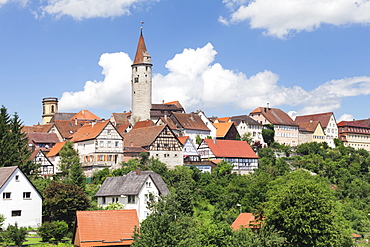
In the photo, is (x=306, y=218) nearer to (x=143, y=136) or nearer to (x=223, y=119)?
(x=143, y=136)

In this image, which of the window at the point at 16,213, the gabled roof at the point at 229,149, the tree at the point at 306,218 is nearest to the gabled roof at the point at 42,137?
the gabled roof at the point at 229,149

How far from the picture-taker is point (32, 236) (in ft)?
159

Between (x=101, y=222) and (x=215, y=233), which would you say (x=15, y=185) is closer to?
(x=101, y=222)

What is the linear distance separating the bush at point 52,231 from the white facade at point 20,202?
4.74 meters

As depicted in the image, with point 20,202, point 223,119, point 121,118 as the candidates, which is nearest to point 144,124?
point 121,118

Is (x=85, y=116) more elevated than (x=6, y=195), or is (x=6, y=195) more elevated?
(x=85, y=116)

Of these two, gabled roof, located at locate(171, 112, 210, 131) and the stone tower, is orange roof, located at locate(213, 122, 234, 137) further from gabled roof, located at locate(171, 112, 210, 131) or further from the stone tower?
the stone tower

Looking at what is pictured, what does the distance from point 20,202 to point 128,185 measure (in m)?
10.6

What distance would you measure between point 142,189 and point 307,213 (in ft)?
56.1

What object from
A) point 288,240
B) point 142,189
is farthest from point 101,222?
point 288,240

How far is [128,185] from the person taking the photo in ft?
187

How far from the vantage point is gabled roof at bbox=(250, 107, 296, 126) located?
111438 mm

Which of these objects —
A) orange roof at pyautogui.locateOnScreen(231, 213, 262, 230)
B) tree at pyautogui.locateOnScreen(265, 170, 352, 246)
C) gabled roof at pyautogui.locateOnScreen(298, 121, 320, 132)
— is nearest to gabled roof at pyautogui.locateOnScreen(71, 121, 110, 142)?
orange roof at pyautogui.locateOnScreen(231, 213, 262, 230)

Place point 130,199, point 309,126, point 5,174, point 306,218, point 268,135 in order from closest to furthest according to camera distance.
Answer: point 306,218, point 5,174, point 130,199, point 268,135, point 309,126
